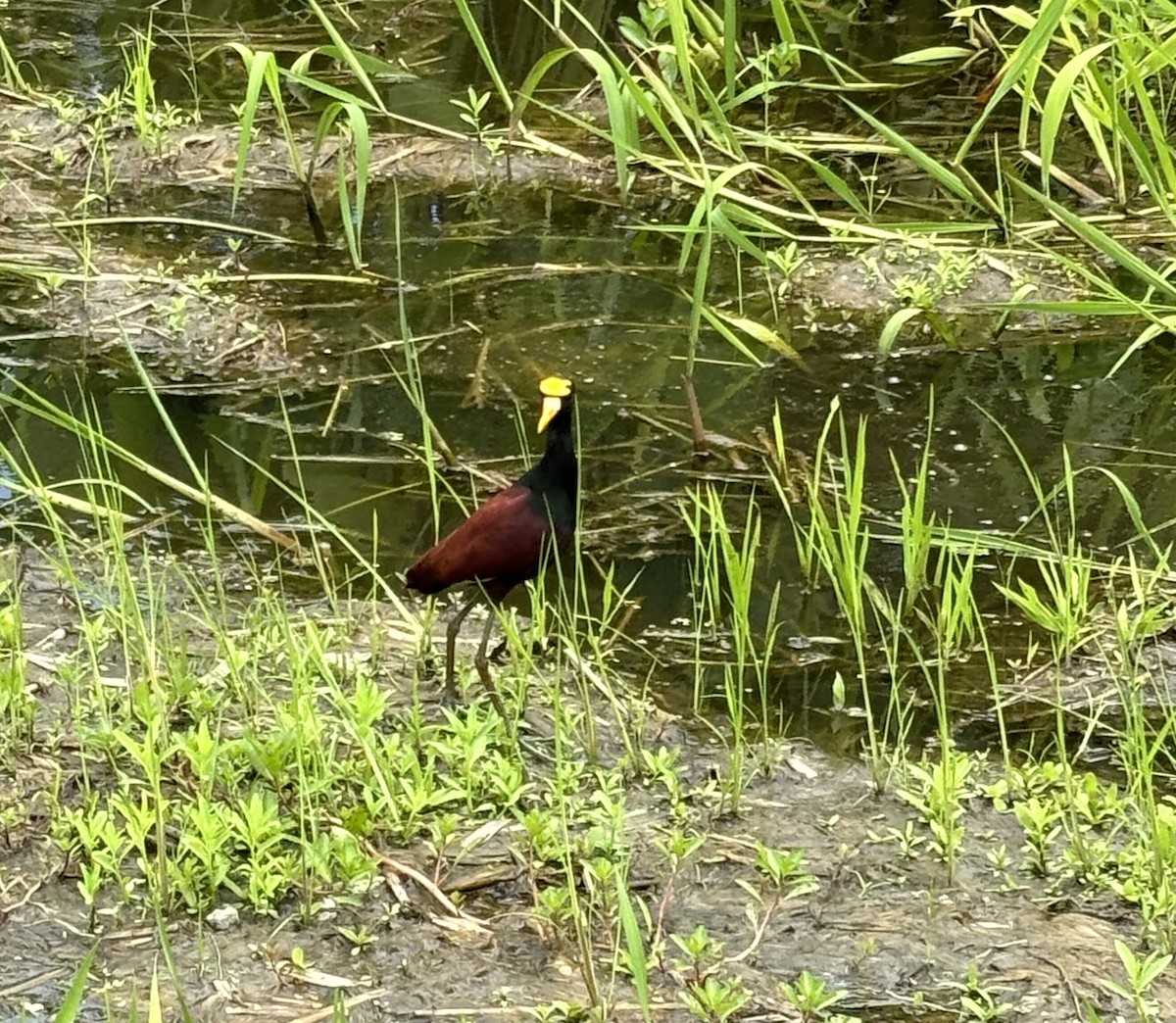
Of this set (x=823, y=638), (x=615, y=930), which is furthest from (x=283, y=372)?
(x=615, y=930)

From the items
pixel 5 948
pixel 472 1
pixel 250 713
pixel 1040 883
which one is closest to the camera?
pixel 5 948

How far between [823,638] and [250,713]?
1.19 metres

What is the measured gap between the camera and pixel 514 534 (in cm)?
318

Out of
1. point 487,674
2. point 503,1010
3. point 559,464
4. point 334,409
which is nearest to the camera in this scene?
point 503,1010

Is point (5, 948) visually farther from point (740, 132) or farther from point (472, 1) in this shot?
point (472, 1)

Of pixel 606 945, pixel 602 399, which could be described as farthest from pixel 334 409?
pixel 606 945

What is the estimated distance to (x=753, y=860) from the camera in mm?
2680

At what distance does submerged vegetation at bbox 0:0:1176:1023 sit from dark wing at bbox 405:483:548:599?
0.09 m

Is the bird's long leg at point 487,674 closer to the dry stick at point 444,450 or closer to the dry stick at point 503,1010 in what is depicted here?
the dry stick at point 503,1010

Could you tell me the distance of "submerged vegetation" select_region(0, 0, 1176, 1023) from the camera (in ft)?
8.15

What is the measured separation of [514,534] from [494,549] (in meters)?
0.05

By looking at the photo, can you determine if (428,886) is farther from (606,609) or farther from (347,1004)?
(606,609)

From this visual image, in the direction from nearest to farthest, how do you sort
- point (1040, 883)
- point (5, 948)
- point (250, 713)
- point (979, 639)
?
1. point (5, 948)
2. point (1040, 883)
3. point (250, 713)
4. point (979, 639)

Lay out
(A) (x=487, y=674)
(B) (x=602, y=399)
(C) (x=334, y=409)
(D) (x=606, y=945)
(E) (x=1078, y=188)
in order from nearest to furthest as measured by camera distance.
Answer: (D) (x=606, y=945), (A) (x=487, y=674), (C) (x=334, y=409), (B) (x=602, y=399), (E) (x=1078, y=188)
